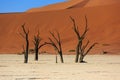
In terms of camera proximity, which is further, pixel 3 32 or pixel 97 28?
pixel 3 32

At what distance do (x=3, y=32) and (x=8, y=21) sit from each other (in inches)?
282

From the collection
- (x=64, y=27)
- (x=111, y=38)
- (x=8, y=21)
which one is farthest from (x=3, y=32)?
(x=111, y=38)

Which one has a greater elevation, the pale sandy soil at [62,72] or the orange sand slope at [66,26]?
the orange sand slope at [66,26]

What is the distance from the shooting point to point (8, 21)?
3622 inches

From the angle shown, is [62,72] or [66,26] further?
[66,26]

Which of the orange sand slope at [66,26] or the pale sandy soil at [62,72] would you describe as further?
the orange sand slope at [66,26]

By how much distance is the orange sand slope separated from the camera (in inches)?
2717

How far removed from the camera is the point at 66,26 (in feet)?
265

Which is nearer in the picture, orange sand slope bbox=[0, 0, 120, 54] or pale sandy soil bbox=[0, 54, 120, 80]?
pale sandy soil bbox=[0, 54, 120, 80]

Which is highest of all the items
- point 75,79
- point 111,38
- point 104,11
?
point 104,11

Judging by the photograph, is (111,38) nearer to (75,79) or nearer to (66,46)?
(66,46)

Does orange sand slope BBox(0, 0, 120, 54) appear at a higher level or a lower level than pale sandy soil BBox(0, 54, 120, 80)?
higher

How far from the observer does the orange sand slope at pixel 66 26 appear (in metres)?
69.0

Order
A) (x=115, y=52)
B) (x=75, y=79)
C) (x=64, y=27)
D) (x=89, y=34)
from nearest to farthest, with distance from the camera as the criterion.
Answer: (x=75, y=79)
(x=115, y=52)
(x=89, y=34)
(x=64, y=27)
